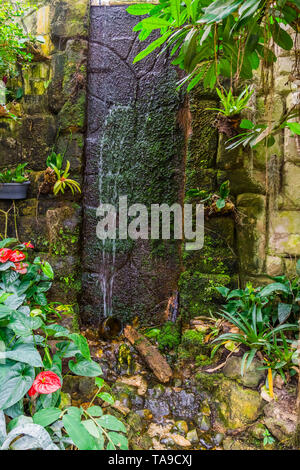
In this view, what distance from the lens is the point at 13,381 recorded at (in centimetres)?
120

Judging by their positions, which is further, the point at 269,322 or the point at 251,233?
the point at 251,233

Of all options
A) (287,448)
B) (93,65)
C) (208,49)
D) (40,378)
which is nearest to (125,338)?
(40,378)

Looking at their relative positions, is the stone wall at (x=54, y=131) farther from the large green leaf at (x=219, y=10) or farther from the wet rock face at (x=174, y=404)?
the large green leaf at (x=219, y=10)

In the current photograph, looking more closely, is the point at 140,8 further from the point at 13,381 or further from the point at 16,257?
the point at 13,381

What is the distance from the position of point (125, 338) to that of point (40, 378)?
1.28m

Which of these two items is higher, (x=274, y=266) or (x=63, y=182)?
(x=63, y=182)

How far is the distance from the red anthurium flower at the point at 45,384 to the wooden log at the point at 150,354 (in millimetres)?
976

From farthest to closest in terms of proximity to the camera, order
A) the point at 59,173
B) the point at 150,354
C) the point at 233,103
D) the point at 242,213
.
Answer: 1. the point at 59,173
2. the point at 242,213
3. the point at 150,354
4. the point at 233,103

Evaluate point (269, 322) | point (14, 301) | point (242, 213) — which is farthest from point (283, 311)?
point (14, 301)

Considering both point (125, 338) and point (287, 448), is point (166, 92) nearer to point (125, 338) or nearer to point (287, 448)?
point (125, 338)

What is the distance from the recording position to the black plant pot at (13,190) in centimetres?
242

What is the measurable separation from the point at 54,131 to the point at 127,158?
74 cm

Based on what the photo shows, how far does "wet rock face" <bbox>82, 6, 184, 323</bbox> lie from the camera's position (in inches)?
101

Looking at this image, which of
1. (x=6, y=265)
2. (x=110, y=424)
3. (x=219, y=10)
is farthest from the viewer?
(x=6, y=265)
